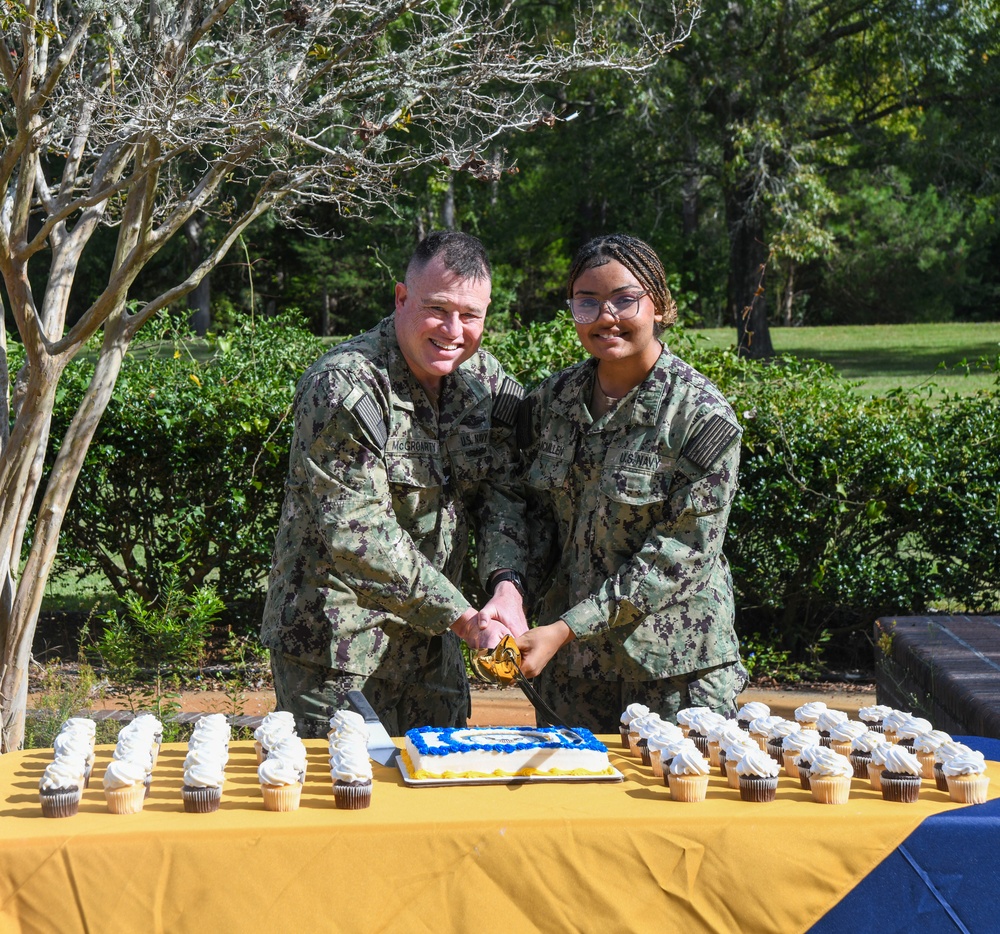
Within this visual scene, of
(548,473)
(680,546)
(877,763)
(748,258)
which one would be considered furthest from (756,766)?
(748,258)

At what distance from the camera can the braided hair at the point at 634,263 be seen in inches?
120

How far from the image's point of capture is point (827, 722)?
2721 mm

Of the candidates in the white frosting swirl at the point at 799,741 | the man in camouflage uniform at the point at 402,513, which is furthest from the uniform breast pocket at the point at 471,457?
the white frosting swirl at the point at 799,741

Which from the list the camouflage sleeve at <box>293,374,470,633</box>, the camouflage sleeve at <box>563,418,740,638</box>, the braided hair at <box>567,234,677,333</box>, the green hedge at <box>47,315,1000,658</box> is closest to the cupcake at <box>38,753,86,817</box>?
the camouflage sleeve at <box>293,374,470,633</box>

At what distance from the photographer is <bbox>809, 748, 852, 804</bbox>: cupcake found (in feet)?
7.71

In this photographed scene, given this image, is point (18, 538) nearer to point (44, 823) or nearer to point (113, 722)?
point (113, 722)

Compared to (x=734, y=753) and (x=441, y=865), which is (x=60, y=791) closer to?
(x=441, y=865)

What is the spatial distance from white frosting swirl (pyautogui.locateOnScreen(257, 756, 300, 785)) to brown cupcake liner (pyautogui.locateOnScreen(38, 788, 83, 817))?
0.35 metres

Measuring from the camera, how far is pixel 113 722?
496 cm

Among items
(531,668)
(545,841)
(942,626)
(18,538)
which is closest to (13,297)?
(18,538)

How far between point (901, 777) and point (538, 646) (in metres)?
0.90

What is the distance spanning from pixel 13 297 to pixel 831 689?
4.44m

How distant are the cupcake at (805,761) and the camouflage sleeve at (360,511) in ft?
3.16

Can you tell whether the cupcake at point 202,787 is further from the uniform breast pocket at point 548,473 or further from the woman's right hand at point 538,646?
the uniform breast pocket at point 548,473
